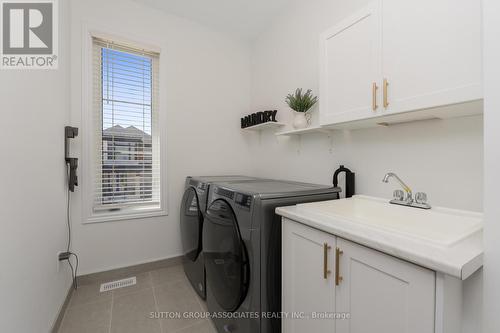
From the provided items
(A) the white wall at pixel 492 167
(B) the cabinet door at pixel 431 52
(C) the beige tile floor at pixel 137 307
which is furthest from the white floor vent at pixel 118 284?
(B) the cabinet door at pixel 431 52

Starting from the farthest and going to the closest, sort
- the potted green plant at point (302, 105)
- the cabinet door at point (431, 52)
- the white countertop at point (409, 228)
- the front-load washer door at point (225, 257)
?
the potted green plant at point (302, 105) < the front-load washer door at point (225, 257) < the cabinet door at point (431, 52) < the white countertop at point (409, 228)

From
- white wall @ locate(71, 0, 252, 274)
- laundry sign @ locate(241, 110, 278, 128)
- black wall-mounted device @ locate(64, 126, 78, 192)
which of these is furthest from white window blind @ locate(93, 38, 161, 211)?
laundry sign @ locate(241, 110, 278, 128)

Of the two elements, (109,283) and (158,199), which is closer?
(109,283)

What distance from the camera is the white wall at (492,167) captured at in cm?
68

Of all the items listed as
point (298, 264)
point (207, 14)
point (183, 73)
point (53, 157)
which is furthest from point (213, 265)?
point (207, 14)

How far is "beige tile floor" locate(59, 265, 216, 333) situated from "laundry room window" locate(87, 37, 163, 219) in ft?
2.30

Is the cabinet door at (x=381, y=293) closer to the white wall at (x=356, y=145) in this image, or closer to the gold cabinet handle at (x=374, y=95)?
the white wall at (x=356, y=145)

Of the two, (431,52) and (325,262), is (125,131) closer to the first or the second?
(325,262)

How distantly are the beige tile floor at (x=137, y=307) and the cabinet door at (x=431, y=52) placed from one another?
6.32 ft

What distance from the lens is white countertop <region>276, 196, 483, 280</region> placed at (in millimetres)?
634

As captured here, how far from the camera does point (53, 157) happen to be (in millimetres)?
1545

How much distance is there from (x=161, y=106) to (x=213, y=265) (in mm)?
1745

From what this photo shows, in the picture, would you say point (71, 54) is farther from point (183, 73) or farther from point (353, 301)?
point (353, 301)

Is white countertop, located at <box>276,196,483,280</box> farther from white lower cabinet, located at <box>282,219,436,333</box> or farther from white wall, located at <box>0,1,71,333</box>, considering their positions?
white wall, located at <box>0,1,71,333</box>
